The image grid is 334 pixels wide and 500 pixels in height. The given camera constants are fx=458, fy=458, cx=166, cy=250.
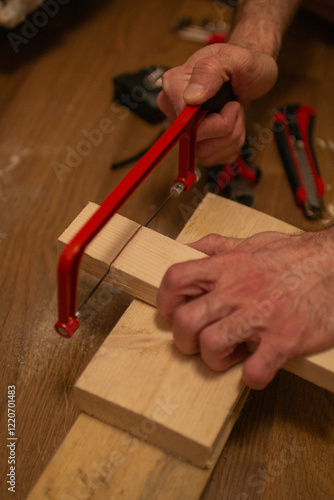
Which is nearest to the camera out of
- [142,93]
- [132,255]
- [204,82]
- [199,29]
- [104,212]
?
[104,212]

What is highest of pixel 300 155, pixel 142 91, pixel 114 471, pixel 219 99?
pixel 219 99

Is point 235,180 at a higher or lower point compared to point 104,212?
lower

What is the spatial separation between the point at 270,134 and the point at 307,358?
94cm

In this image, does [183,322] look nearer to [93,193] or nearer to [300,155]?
[93,193]

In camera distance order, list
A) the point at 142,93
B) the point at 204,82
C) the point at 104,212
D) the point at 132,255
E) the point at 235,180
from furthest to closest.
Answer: the point at 142,93 < the point at 235,180 < the point at 204,82 < the point at 132,255 < the point at 104,212

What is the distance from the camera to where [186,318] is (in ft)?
2.41

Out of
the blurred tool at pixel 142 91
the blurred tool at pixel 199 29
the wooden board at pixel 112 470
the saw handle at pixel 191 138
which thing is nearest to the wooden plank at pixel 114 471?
the wooden board at pixel 112 470

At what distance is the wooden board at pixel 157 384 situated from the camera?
2.36 ft

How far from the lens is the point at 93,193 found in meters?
1.34

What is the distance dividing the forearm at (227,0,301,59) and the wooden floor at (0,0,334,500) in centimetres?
26

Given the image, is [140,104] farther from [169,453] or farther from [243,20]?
[169,453]

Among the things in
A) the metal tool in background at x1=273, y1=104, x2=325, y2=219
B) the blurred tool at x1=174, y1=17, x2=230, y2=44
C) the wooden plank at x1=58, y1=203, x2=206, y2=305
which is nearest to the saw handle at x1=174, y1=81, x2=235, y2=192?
the wooden plank at x1=58, y1=203, x2=206, y2=305

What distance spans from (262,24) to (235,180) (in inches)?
19.1

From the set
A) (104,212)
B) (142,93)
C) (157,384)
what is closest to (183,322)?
(157,384)
